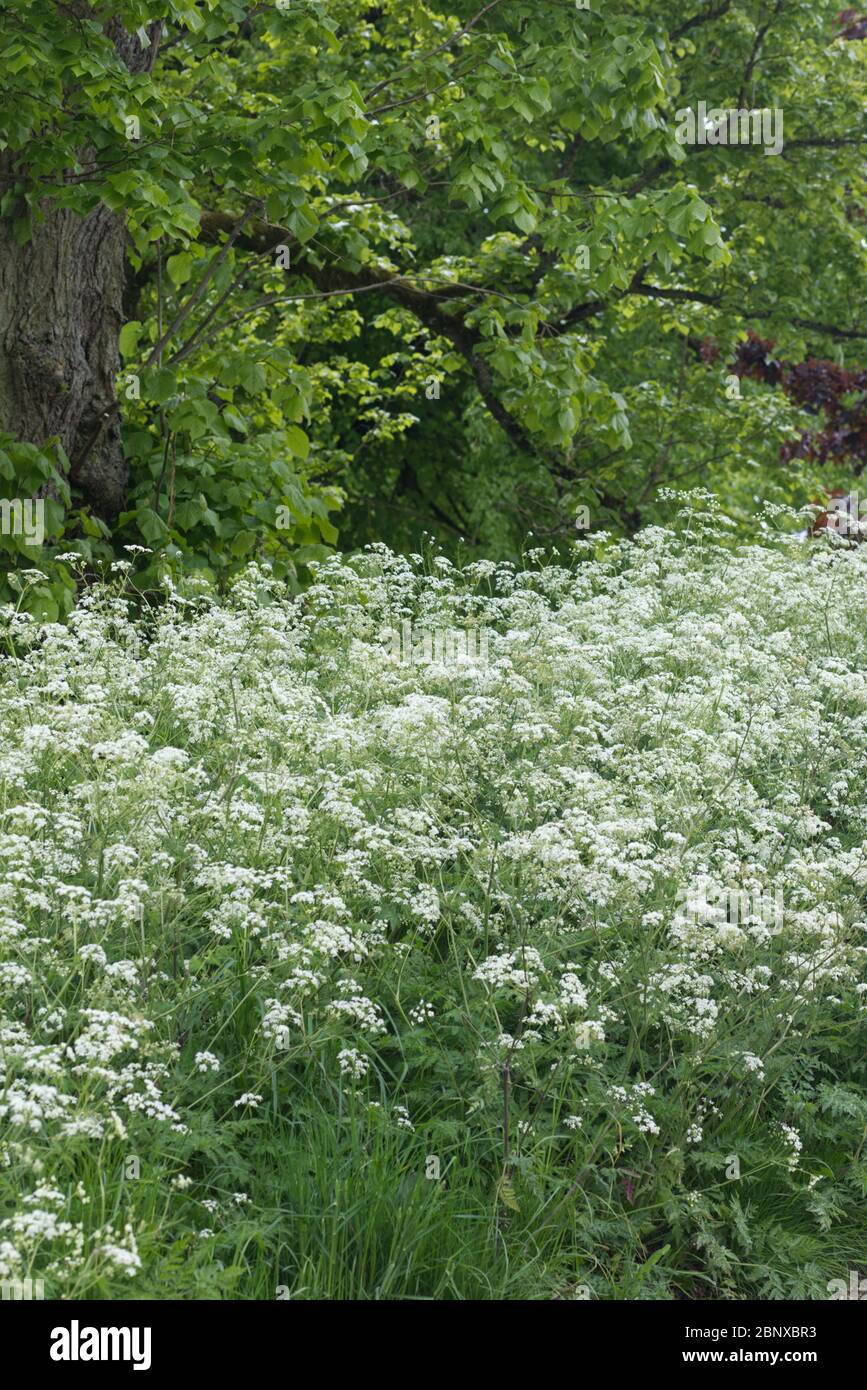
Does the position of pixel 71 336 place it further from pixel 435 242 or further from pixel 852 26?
pixel 852 26

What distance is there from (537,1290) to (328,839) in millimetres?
2002

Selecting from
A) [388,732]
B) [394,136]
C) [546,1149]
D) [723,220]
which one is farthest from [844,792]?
[723,220]

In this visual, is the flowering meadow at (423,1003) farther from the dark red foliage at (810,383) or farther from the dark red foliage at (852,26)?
the dark red foliage at (852,26)

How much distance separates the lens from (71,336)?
367 inches

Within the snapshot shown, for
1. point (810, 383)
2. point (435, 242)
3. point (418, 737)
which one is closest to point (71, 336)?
point (418, 737)

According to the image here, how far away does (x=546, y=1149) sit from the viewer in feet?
14.7

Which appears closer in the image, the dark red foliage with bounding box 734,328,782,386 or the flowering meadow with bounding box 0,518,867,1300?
the flowering meadow with bounding box 0,518,867,1300

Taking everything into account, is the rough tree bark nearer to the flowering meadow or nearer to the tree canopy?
the tree canopy

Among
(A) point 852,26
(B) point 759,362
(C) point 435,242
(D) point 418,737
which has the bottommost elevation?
(D) point 418,737

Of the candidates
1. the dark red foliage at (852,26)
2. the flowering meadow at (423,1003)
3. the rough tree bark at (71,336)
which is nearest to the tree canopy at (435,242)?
the rough tree bark at (71,336)

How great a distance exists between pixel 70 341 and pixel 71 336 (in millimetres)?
36

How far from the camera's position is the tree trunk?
29.8ft

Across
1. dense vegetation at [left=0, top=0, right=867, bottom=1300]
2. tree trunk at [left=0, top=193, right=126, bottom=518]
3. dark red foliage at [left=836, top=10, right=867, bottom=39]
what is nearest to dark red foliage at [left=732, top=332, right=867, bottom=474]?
dense vegetation at [left=0, top=0, right=867, bottom=1300]
